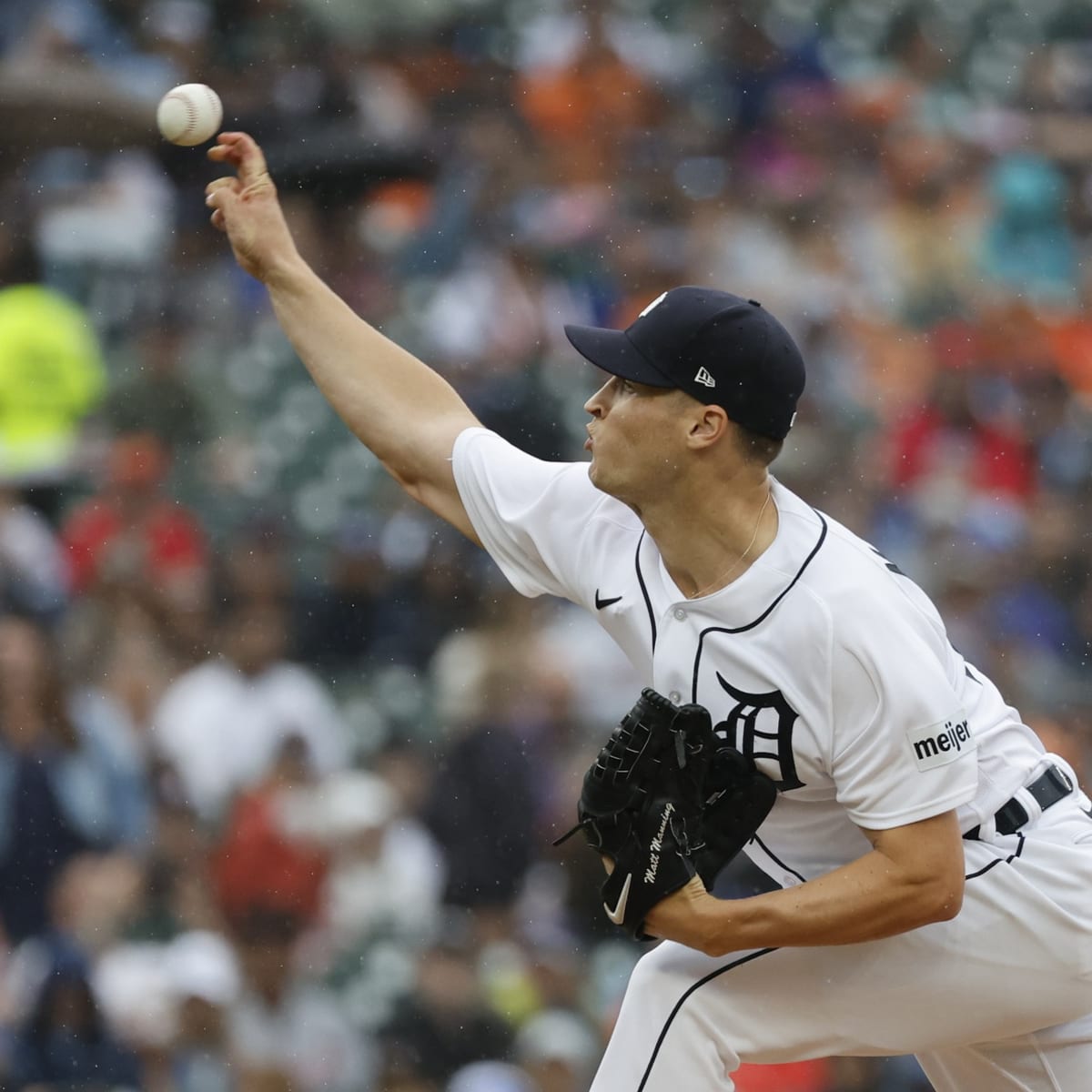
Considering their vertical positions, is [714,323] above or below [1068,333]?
above

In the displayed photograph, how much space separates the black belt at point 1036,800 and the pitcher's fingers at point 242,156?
1881mm

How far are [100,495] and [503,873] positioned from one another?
2470 millimetres

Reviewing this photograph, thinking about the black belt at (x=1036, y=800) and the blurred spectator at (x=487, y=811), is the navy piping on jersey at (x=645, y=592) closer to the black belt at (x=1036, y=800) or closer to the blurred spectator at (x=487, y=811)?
the black belt at (x=1036, y=800)

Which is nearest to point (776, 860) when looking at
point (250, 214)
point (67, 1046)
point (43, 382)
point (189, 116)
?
point (250, 214)

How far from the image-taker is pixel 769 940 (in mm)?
2871

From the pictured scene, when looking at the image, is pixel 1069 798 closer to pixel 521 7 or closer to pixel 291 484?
pixel 291 484

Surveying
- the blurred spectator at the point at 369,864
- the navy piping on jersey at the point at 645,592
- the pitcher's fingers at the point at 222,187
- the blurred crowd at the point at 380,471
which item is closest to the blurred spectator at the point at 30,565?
the blurred crowd at the point at 380,471

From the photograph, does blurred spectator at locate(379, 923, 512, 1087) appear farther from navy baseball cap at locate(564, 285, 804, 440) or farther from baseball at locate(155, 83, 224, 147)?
navy baseball cap at locate(564, 285, 804, 440)

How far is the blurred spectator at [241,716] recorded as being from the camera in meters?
6.50

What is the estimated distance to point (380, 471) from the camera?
25.6ft

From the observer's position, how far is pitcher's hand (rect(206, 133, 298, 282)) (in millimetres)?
3457

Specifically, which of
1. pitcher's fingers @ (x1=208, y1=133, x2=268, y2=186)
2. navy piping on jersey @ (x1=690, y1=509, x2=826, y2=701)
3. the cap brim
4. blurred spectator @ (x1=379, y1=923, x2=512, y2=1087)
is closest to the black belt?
navy piping on jersey @ (x1=690, y1=509, x2=826, y2=701)

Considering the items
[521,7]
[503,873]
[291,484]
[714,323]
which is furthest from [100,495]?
[714,323]

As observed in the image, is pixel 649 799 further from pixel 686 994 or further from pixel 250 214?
pixel 250 214
